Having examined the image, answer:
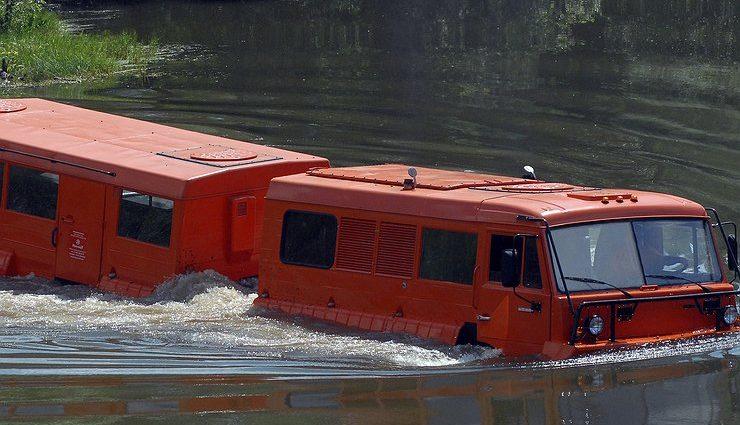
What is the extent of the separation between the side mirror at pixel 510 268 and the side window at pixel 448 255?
0.58 meters

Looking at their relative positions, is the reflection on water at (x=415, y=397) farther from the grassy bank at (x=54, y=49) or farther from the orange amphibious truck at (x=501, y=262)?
the grassy bank at (x=54, y=49)

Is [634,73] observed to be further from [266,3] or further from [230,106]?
[266,3]

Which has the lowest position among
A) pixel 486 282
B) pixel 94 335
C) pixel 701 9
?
pixel 94 335

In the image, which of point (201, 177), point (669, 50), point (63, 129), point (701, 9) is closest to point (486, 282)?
point (201, 177)

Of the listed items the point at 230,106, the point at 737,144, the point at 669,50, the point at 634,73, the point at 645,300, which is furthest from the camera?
the point at 669,50

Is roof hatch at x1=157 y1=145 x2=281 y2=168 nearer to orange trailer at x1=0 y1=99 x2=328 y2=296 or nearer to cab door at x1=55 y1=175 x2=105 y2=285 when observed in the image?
orange trailer at x1=0 y1=99 x2=328 y2=296

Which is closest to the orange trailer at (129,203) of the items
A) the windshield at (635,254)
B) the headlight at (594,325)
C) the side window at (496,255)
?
the side window at (496,255)

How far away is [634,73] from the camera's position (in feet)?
118

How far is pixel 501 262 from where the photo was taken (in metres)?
13.9

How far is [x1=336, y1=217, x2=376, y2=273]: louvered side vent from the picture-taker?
594 inches

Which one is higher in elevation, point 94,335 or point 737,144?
point 737,144

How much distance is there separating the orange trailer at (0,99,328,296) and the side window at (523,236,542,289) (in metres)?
4.51

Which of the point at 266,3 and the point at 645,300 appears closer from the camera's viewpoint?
the point at 645,300

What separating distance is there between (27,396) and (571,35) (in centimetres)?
3164
